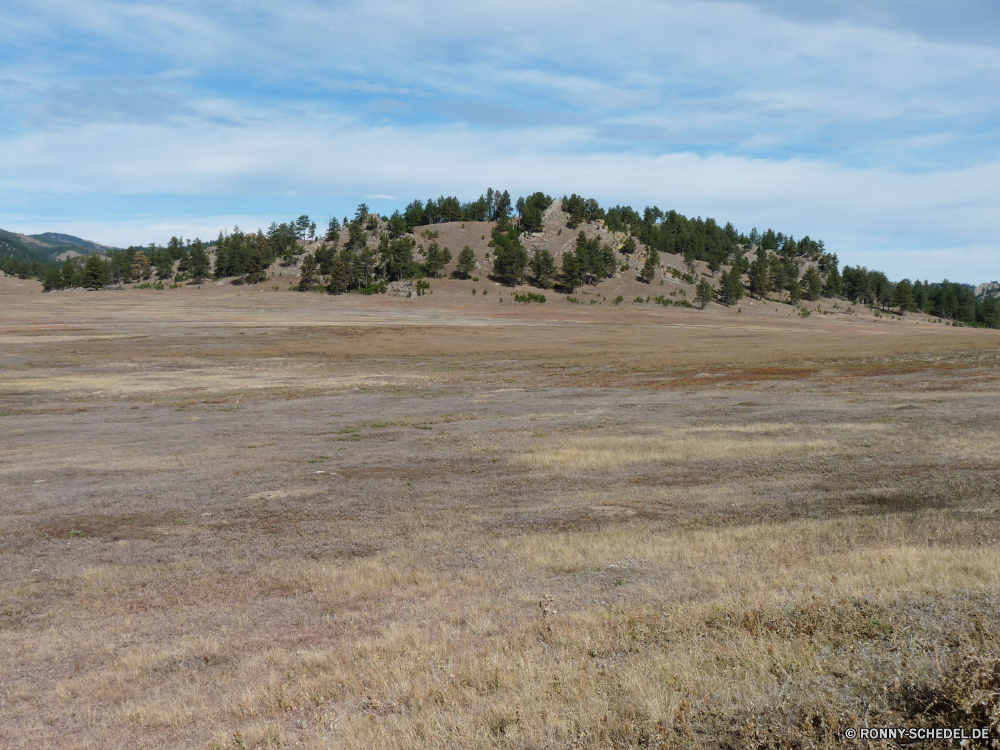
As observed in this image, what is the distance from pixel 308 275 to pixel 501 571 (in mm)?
164548

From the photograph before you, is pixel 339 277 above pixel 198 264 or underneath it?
underneath

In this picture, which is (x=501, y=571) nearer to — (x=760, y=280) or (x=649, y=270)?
(x=649, y=270)

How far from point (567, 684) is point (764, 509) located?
10811mm

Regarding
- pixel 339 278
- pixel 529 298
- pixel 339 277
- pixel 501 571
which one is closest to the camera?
pixel 501 571

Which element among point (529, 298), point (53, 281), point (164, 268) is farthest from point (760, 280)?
point (53, 281)

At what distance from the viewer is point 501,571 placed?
1259 centimetres

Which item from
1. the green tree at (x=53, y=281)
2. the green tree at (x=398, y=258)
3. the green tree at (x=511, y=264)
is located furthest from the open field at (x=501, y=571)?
the green tree at (x=53, y=281)

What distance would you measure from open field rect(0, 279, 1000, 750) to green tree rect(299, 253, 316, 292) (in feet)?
430

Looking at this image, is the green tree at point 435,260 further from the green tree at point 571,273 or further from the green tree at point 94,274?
the green tree at point 94,274

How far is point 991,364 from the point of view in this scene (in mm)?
51094

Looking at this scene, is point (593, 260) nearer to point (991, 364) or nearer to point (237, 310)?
point (237, 310)

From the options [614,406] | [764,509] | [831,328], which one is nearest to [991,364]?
[614,406]

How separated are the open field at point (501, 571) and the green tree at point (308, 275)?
131 m

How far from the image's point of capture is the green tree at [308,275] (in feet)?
549
